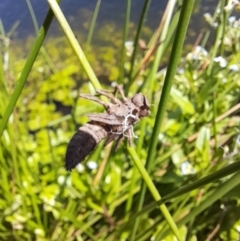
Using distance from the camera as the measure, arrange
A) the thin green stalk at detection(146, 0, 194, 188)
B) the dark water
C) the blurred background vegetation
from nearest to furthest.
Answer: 1. the thin green stalk at detection(146, 0, 194, 188)
2. the blurred background vegetation
3. the dark water

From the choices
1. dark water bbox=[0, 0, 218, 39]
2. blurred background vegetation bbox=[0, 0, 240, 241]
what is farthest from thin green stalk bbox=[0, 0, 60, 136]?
dark water bbox=[0, 0, 218, 39]

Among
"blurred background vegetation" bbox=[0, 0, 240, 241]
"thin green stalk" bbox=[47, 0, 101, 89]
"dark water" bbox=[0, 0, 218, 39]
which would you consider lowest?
"blurred background vegetation" bbox=[0, 0, 240, 241]

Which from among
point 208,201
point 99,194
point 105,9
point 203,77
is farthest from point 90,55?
point 208,201

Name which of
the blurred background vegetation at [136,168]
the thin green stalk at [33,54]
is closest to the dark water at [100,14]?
the blurred background vegetation at [136,168]

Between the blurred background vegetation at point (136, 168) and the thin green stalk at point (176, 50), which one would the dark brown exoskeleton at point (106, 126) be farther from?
the blurred background vegetation at point (136, 168)

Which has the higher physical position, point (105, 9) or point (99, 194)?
point (105, 9)

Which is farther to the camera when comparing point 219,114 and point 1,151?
point 219,114

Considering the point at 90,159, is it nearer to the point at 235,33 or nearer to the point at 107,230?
the point at 107,230

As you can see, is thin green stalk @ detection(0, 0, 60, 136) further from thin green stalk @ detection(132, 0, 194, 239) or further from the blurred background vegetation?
the blurred background vegetation
